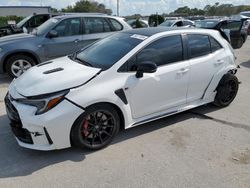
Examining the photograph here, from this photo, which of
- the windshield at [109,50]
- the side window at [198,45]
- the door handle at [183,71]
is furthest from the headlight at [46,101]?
the side window at [198,45]

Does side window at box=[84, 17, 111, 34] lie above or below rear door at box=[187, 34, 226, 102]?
above

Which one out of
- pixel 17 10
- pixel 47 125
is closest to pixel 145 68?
pixel 47 125

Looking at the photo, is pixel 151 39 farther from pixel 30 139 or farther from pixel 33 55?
pixel 33 55

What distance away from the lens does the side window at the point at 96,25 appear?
24.0 feet

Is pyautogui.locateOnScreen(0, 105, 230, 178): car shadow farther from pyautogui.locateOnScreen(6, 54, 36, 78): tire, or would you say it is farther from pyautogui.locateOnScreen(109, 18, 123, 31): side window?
pyautogui.locateOnScreen(109, 18, 123, 31): side window

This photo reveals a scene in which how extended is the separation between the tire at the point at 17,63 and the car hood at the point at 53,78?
3.12 m

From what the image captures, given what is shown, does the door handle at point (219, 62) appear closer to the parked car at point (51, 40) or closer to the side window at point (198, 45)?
the side window at point (198, 45)

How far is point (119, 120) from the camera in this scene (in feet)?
11.9

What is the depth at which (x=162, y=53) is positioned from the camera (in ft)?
13.0

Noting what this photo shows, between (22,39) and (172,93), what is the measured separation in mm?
4500

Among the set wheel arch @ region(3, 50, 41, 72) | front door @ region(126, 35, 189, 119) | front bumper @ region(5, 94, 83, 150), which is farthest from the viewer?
wheel arch @ region(3, 50, 41, 72)

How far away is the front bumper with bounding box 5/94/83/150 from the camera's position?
120 inches

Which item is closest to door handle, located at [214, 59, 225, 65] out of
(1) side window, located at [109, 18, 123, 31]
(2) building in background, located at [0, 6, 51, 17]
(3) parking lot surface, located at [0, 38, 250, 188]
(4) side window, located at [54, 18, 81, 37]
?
A: (3) parking lot surface, located at [0, 38, 250, 188]

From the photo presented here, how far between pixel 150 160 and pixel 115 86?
1038mm
